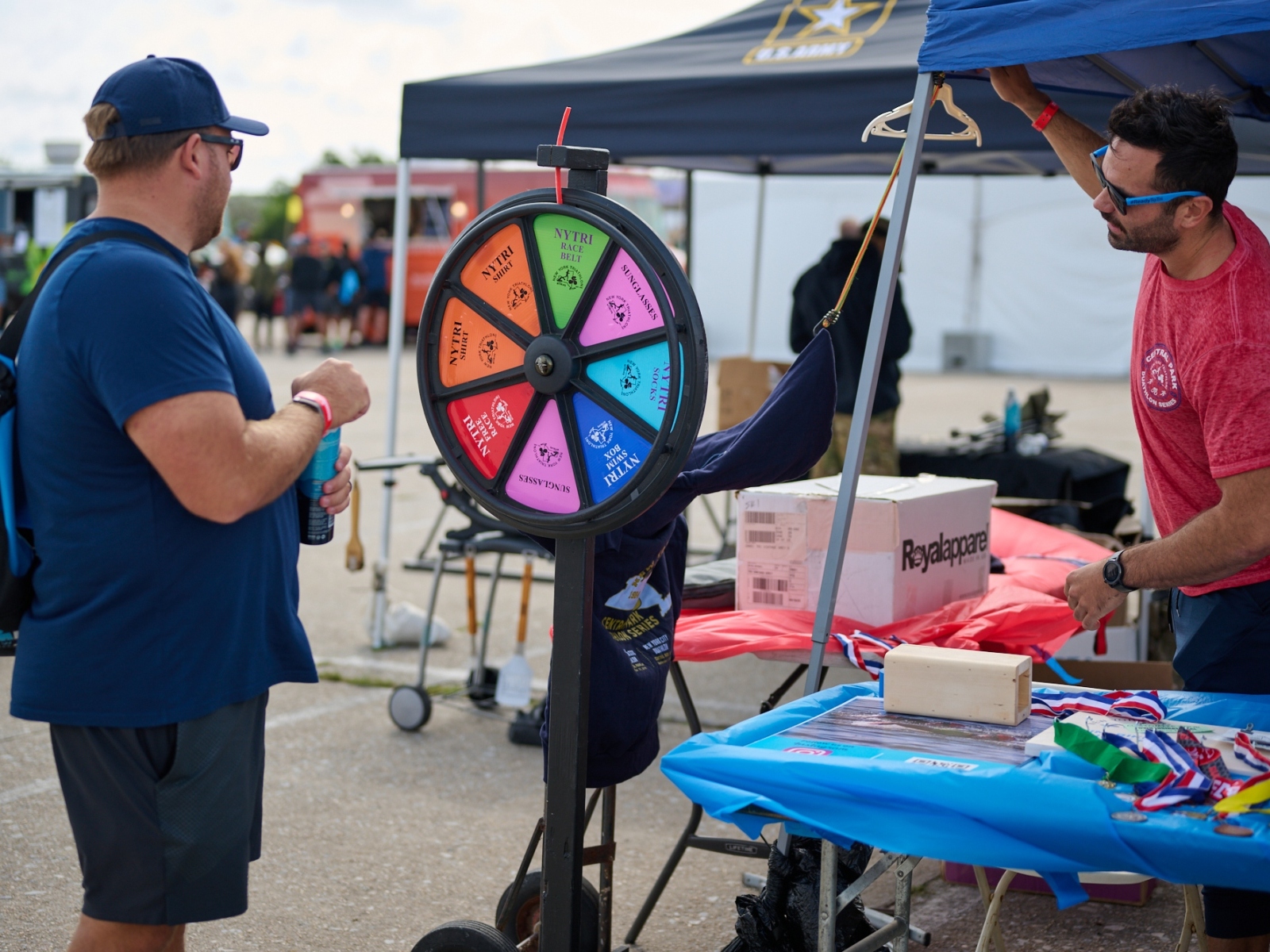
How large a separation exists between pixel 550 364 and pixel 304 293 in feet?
69.5

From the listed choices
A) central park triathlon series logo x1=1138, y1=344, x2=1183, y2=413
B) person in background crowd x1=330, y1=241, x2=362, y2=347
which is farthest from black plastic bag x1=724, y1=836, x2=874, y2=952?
person in background crowd x1=330, y1=241, x2=362, y2=347

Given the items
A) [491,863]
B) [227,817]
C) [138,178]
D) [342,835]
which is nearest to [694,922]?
[491,863]

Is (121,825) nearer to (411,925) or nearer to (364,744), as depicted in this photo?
(411,925)

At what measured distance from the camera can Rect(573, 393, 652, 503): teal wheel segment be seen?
2.12 meters

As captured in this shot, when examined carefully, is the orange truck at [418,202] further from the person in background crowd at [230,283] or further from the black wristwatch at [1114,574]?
the black wristwatch at [1114,574]

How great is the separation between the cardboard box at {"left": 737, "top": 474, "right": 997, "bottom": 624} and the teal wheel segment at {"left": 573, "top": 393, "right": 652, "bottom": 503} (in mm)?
1176

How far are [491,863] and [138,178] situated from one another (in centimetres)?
233

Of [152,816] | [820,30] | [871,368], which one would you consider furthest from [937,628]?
[820,30]

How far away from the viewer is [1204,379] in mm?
2275

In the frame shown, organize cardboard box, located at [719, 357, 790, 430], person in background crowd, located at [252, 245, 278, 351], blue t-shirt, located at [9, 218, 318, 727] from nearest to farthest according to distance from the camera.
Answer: blue t-shirt, located at [9, 218, 318, 727], cardboard box, located at [719, 357, 790, 430], person in background crowd, located at [252, 245, 278, 351]

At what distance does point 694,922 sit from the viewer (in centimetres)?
335

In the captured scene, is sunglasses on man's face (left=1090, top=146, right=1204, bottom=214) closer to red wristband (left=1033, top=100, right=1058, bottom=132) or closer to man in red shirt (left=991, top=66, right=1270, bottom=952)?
man in red shirt (left=991, top=66, right=1270, bottom=952)

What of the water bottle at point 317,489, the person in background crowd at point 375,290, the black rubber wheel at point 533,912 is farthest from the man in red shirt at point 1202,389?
the person in background crowd at point 375,290

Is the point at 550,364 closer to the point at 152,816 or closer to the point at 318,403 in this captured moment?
the point at 318,403
